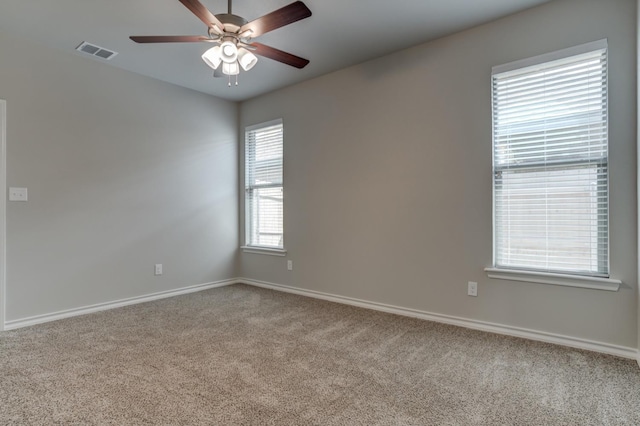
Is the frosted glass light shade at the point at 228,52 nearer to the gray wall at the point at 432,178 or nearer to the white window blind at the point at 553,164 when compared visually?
the gray wall at the point at 432,178

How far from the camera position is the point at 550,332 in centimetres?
270

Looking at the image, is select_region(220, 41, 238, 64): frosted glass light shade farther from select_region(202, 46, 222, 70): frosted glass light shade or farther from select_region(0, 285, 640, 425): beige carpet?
select_region(0, 285, 640, 425): beige carpet

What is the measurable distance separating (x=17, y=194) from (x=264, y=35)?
2.69 meters

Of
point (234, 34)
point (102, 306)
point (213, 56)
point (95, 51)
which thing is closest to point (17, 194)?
point (102, 306)

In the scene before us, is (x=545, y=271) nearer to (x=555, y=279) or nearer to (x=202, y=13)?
(x=555, y=279)

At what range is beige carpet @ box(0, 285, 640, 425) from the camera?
179 centimetres

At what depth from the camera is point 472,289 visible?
306 cm

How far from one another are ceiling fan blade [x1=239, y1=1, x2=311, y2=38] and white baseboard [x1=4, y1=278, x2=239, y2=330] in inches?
125

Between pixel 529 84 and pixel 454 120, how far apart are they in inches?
24.4

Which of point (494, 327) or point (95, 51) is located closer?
point (494, 327)

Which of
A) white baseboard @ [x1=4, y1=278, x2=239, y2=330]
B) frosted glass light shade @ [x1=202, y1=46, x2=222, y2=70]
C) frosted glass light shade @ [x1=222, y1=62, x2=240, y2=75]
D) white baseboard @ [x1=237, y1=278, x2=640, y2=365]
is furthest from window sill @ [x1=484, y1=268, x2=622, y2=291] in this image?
white baseboard @ [x1=4, y1=278, x2=239, y2=330]

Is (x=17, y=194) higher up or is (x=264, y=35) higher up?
(x=264, y=35)

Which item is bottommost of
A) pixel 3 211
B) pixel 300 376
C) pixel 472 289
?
pixel 300 376

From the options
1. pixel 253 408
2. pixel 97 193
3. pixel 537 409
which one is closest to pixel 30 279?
pixel 97 193
